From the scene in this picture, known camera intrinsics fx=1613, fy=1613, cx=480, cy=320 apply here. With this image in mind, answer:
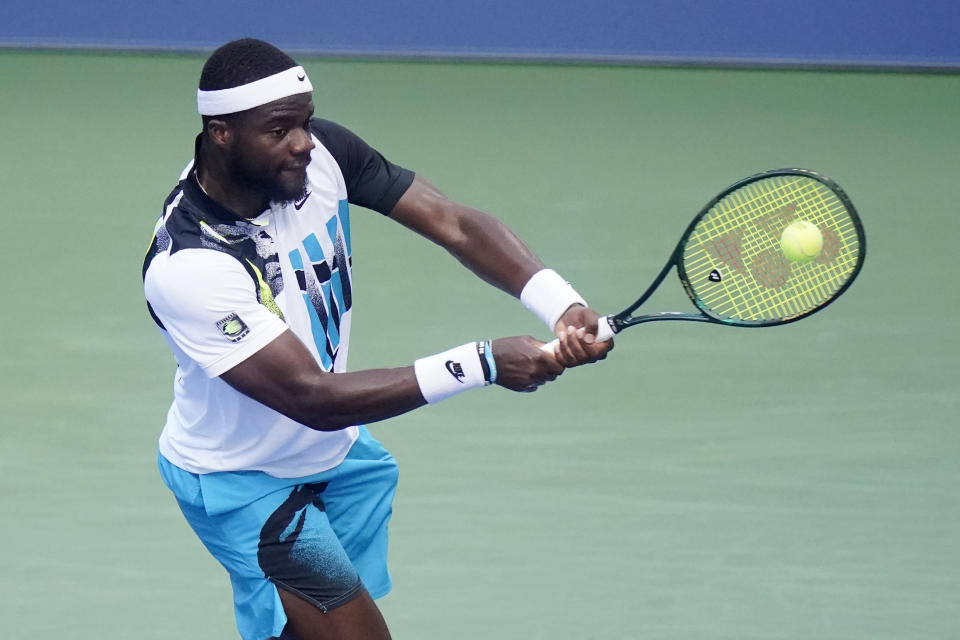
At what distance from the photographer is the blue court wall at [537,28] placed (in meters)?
9.96

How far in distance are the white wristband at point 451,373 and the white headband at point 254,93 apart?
2.08ft

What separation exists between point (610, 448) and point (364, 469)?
5.87ft

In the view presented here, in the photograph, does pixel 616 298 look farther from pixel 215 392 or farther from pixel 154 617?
pixel 215 392

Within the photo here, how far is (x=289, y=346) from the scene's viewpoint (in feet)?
10.8

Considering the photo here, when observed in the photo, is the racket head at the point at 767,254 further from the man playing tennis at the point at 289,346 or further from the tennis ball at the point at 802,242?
the man playing tennis at the point at 289,346

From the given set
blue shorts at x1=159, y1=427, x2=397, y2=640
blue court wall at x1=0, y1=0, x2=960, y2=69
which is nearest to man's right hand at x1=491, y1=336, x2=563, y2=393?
blue shorts at x1=159, y1=427, x2=397, y2=640

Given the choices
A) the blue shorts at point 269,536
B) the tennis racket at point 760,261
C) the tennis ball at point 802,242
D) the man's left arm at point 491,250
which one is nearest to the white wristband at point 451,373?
the tennis racket at point 760,261

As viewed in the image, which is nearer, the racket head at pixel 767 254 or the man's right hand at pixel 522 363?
the man's right hand at pixel 522 363

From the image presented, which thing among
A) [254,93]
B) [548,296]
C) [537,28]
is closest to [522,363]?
[548,296]

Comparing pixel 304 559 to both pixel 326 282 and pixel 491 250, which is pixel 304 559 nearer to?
pixel 326 282

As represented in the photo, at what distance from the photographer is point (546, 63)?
10328 millimetres

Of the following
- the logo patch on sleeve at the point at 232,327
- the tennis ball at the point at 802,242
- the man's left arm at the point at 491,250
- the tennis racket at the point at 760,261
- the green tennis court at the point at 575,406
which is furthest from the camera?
the green tennis court at the point at 575,406

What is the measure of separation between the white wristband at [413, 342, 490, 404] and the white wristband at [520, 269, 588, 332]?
1.01ft

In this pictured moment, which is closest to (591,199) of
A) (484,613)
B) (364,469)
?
(484,613)
